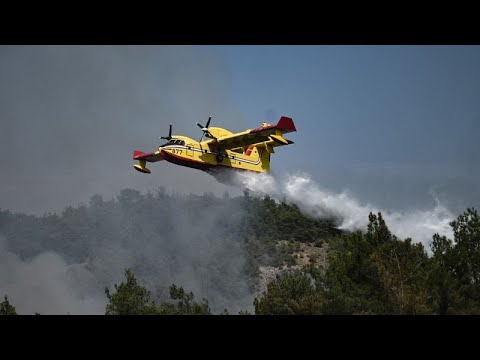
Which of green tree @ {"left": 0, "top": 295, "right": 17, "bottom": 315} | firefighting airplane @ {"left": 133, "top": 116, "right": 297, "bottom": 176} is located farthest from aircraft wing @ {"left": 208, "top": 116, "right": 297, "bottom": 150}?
green tree @ {"left": 0, "top": 295, "right": 17, "bottom": 315}

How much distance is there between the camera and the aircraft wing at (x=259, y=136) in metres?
47.3

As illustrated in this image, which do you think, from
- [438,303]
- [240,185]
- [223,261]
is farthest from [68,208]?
[438,303]

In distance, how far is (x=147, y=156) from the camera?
57094 mm

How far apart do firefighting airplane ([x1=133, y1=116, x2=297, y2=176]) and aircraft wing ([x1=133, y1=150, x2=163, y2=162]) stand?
4.05 m

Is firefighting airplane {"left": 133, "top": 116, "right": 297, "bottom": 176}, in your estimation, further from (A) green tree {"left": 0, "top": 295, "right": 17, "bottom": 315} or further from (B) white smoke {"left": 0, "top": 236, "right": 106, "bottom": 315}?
(B) white smoke {"left": 0, "top": 236, "right": 106, "bottom": 315}

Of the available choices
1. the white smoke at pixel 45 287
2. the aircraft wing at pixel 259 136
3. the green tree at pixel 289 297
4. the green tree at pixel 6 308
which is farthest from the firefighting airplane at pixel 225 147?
the white smoke at pixel 45 287

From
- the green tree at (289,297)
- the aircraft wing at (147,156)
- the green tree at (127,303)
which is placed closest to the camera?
the green tree at (289,297)

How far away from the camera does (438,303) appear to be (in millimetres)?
43906

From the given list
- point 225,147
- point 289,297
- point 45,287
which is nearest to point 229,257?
point 45,287

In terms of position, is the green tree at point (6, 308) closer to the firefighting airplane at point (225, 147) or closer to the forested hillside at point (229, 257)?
the forested hillside at point (229, 257)

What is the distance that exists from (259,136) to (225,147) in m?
3.29

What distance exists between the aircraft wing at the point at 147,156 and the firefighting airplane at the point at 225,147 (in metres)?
4.05
